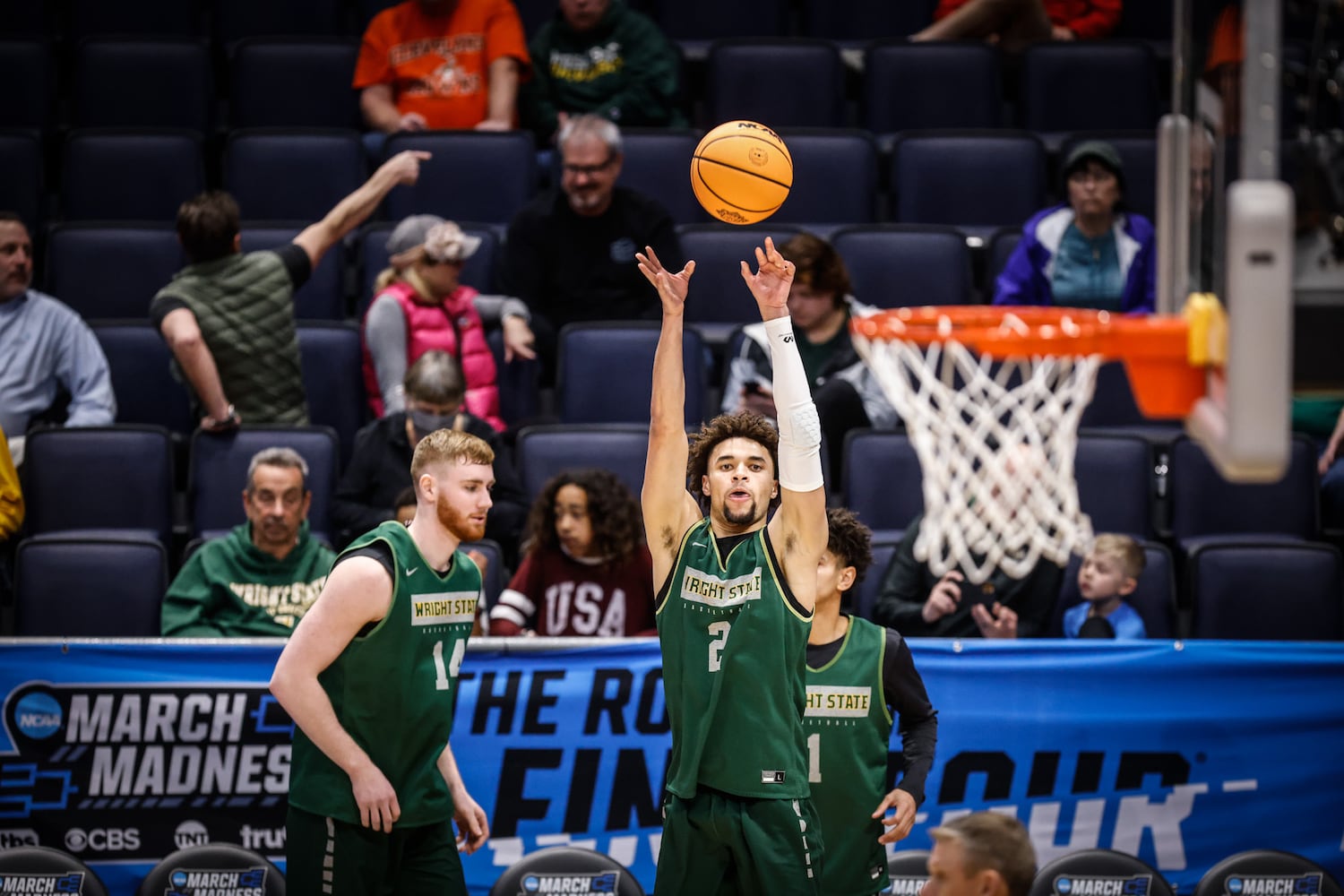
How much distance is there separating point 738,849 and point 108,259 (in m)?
5.31

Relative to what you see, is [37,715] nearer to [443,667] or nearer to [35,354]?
[443,667]

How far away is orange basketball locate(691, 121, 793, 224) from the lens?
5.40 meters

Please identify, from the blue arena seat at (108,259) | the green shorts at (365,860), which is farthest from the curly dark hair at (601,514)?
the blue arena seat at (108,259)

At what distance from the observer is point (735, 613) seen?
4.98 meters

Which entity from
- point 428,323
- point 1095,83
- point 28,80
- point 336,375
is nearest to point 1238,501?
point 1095,83

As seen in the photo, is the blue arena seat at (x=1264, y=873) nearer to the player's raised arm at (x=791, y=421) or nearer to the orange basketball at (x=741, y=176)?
the player's raised arm at (x=791, y=421)

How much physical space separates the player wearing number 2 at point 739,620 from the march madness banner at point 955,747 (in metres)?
1.18

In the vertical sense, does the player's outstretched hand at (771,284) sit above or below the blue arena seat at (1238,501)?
above

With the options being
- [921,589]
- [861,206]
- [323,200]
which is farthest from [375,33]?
[921,589]

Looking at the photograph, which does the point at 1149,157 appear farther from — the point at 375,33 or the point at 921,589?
the point at 375,33

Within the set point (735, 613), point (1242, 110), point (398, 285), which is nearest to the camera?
point (1242, 110)

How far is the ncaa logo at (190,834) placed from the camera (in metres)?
6.16

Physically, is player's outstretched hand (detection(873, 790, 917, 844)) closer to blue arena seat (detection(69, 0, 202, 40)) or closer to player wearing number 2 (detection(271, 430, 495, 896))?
player wearing number 2 (detection(271, 430, 495, 896))

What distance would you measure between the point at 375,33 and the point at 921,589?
15.8 feet
